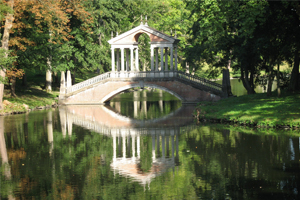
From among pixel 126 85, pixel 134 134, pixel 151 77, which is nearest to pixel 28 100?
pixel 126 85

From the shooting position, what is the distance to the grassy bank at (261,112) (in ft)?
80.9

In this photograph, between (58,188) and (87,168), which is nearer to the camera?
(58,188)

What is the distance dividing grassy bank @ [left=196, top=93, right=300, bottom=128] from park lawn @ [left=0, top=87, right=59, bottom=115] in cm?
1597

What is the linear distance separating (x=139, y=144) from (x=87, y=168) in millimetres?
5597

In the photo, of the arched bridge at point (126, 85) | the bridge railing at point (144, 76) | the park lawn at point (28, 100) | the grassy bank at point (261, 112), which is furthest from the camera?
the bridge railing at point (144, 76)

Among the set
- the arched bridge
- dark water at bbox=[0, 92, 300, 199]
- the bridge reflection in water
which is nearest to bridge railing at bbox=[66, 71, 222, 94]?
the arched bridge

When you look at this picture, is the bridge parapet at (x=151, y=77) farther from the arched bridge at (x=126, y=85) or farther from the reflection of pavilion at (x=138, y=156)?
the reflection of pavilion at (x=138, y=156)

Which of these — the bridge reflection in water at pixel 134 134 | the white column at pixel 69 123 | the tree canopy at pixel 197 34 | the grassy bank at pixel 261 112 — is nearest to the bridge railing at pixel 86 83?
the tree canopy at pixel 197 34

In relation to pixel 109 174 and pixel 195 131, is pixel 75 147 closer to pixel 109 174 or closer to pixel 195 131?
pixel 109 174

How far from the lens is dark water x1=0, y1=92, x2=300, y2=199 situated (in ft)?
43.1

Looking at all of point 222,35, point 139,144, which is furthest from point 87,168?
point 222,35

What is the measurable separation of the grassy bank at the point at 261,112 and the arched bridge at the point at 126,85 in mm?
12019

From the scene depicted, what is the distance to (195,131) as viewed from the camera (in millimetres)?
25234

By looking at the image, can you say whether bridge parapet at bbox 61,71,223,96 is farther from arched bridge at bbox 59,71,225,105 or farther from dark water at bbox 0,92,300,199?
dark water at bbox 0,92,300,199
